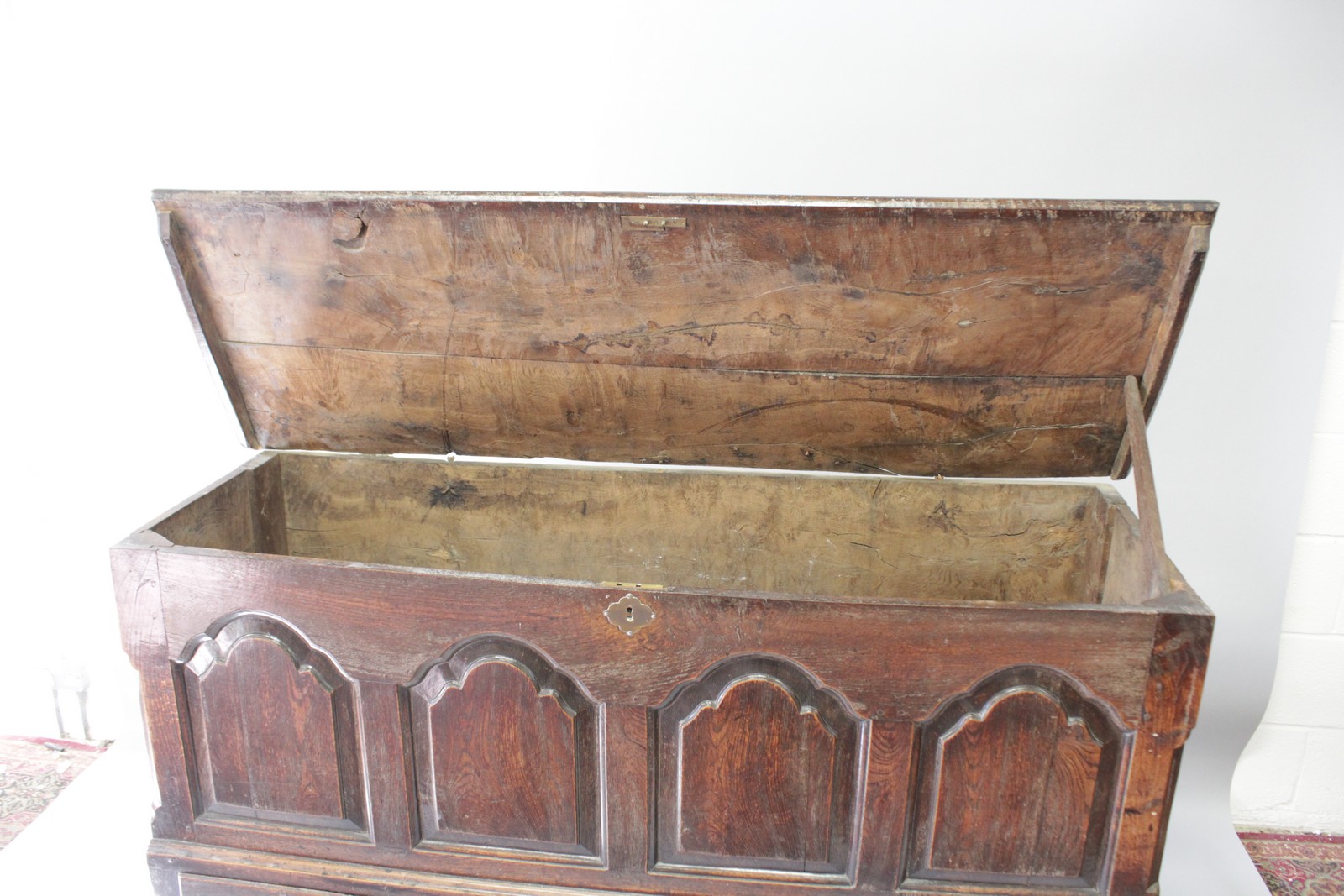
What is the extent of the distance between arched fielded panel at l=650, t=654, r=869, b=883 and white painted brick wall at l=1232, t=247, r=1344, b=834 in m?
1.47

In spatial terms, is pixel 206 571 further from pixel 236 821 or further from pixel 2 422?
pixel 2 422

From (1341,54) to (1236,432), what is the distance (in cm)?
84

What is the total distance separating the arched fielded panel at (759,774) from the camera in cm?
158

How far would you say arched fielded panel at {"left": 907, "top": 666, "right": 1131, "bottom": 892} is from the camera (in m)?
1.55

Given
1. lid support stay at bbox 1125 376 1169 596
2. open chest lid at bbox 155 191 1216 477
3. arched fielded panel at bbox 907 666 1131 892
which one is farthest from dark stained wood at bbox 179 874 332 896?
lid support stay at bbox 1125 376 1169 596

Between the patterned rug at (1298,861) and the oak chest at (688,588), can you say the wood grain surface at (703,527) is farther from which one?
the patterned rug at (1298,861)

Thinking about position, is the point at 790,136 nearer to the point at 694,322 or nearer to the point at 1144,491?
the point at 694,322

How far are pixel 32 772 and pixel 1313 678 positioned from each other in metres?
3.40

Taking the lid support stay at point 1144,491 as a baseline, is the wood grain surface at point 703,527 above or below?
below

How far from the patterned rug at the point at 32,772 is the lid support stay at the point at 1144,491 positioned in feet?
8.62

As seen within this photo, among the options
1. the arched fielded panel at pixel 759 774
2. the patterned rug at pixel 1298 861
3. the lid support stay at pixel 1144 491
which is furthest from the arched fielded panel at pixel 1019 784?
the patterned rug at pixel 1298 861

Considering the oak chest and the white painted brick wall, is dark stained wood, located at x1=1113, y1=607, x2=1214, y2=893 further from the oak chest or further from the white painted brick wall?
the white painted brick wall

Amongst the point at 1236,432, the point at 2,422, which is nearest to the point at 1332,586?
the point at 1236,432

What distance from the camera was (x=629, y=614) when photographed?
1561 millimetres
